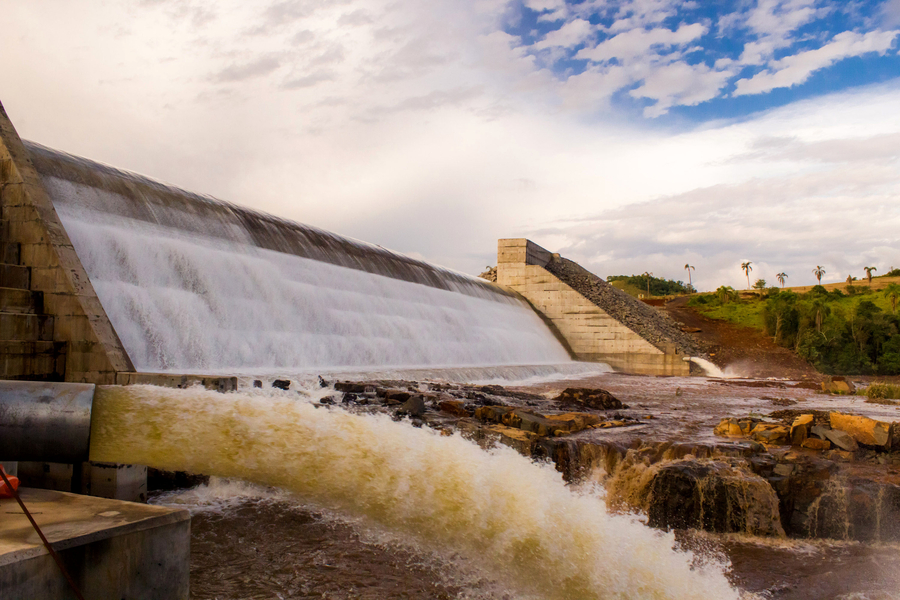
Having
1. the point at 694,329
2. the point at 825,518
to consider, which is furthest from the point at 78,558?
the point at 694,329

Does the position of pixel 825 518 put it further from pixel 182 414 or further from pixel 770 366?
pixel 770 366

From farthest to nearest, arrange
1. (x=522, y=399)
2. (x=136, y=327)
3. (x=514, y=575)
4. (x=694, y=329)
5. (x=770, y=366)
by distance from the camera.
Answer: (x=694, y=329) < (x=770, y=366) < (x=522, y=399) < (x=136, y=327) < (x=514, y=575)

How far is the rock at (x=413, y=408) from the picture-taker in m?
7.40

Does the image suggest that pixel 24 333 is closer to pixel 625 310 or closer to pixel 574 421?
pixel 574 421

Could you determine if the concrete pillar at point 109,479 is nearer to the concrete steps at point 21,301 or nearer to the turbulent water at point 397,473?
the turbulent water at point 397,473

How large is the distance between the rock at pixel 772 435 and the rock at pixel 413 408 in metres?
4.16

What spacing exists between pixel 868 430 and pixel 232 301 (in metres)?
9.98

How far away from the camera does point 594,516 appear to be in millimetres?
5664

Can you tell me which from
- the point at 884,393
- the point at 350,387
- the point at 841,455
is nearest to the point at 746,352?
the point at 884,393

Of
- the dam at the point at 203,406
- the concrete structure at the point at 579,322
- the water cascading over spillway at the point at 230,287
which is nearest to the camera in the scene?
the dam at the point at 203,406

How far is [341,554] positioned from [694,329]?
126ft

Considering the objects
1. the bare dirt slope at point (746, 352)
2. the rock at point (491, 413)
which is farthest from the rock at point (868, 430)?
the bare dirt slope at point (746, 352)

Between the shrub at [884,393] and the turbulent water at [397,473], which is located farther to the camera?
the shrub at [884,393]

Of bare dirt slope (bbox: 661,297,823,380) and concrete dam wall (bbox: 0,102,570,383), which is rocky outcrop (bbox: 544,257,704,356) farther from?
concrete dam wall (bbox: 0,102,570,383)
